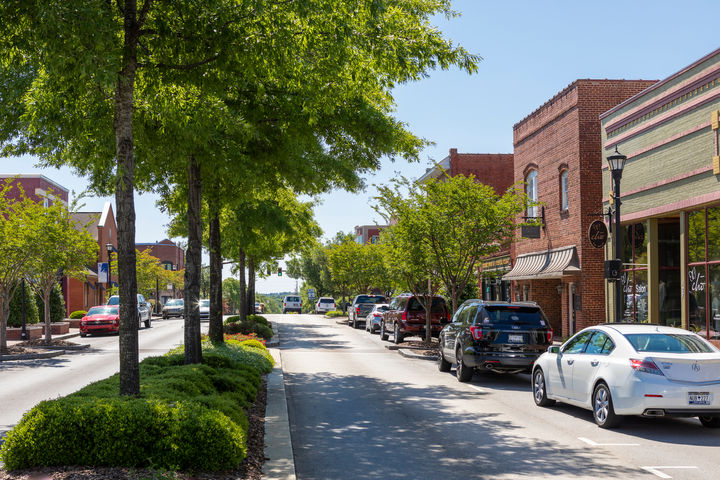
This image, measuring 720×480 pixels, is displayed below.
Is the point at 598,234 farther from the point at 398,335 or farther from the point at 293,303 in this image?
the point at 293,303

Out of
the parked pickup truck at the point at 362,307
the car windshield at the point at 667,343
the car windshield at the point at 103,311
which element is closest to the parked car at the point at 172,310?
the parked pickup truck at the point at 362,307

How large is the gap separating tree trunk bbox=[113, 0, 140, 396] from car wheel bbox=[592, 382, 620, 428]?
6495 millimetres

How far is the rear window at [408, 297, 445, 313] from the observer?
27594 millimetres

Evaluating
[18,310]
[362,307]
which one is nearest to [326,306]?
[362,307]

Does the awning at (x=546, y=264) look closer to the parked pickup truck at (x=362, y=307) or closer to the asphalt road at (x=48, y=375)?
the parked pickup truck at (x=362, y=307)

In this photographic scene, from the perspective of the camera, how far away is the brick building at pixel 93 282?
58778mm

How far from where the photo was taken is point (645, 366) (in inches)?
392

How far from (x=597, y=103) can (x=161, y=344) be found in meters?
19.1

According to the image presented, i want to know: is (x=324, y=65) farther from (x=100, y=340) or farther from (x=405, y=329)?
(x=100, y=340)

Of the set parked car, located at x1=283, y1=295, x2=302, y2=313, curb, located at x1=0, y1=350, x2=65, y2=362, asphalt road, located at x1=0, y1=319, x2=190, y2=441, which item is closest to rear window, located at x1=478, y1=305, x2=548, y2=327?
asphalt road, located at x1=0, y1=319, x2=190, y2=441

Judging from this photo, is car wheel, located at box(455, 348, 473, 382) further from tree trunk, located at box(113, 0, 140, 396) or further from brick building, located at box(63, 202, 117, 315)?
brick building, located at box(63, 202, 117, 315)

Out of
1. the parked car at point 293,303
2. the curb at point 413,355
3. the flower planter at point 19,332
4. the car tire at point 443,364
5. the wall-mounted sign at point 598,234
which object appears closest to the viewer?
the car tire at point 443,364

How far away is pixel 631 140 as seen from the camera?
72.6 feet

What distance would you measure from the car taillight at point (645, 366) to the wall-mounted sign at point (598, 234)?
45.8 ft
